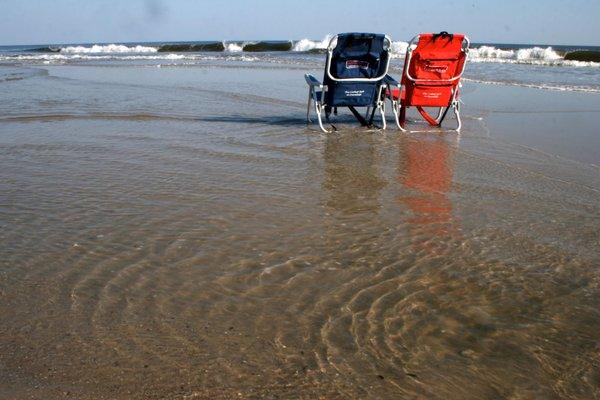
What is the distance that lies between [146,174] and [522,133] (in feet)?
16.8

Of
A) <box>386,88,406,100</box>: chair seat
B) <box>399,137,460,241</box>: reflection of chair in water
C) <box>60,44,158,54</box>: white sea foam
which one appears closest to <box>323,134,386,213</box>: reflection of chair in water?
<box>399,137,460,241</box>: reflection of chair in water

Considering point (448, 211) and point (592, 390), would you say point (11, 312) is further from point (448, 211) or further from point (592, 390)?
point (448, 211)

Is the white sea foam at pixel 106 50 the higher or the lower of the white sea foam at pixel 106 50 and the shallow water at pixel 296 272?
the higher

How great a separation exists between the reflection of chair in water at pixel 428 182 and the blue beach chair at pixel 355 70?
1.06 metres

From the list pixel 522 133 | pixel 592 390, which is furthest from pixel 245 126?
pixel 592 390

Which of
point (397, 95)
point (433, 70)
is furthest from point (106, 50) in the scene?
point (433, 70)

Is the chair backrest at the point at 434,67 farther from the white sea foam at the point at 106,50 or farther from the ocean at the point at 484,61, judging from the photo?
the white sea foam at the point at 106,50

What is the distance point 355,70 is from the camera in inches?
302

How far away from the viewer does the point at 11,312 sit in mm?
2553

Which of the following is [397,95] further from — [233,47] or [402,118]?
[233,47]

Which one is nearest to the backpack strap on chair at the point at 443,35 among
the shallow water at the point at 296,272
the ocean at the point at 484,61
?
the shallow water at the point at 296,272

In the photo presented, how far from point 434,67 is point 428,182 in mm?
3316

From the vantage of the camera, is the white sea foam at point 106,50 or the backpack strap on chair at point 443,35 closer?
the backpack strap on chair at point 443,35

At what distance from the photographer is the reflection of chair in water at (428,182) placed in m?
3.90
